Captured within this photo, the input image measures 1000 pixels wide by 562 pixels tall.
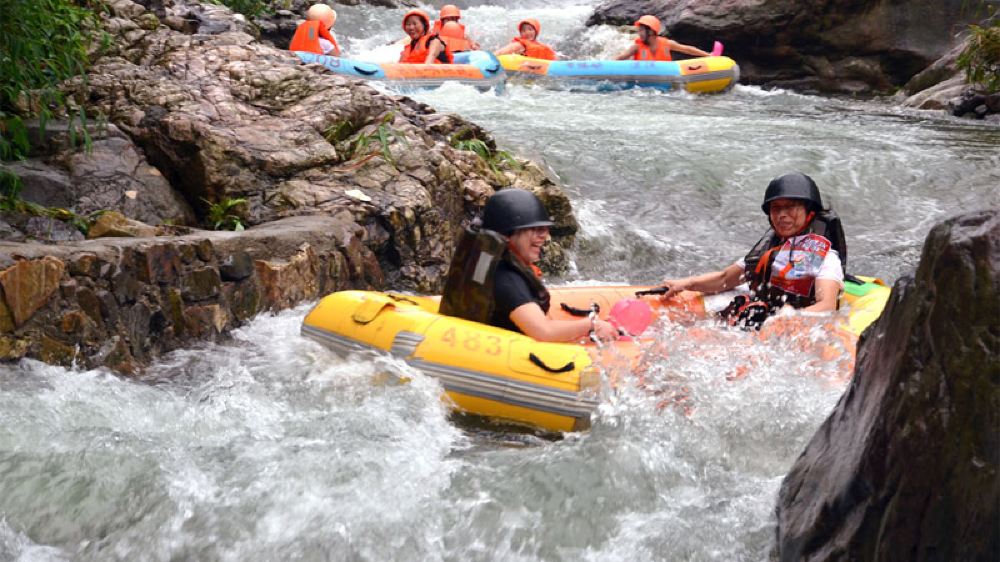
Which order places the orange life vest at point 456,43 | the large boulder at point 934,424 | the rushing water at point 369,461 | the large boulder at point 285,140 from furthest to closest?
the orange life vest at point 456,43, the large boulder at point 285,140, the rushing water at point 369,461, the large boulder at point 934,424

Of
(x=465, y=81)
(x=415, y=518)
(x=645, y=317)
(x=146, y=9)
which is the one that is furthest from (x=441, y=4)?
(x=415, y=518)

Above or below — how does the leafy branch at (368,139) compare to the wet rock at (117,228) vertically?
above

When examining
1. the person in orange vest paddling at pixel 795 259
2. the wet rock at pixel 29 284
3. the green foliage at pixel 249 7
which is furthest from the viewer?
the green foliage at pixel 249 7

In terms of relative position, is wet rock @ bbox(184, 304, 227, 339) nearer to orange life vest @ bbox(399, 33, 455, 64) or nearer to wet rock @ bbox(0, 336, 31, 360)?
wet rock @ bbox(0, 336, 31, 360)

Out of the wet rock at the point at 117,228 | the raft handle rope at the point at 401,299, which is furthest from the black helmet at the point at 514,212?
the wet rock at the point at 117,228

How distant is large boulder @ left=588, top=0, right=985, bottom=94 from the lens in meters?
16.2

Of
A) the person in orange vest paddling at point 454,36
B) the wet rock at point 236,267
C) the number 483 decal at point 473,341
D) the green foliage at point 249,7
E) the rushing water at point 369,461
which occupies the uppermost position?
the green foliage at point 249,7

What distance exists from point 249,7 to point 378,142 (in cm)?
622

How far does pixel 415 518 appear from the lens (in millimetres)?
3412

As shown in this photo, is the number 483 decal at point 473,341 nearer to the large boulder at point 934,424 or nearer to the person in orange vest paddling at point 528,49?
the large boulder at point 934,424

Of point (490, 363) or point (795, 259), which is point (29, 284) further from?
point (795, 259)

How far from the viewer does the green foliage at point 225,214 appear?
6.31m

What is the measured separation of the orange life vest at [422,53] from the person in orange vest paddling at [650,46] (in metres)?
2.96

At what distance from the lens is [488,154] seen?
314 inches
